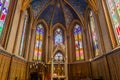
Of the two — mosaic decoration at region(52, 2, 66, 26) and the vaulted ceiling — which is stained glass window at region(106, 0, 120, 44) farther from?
mosaic decoration at region(52, 2, 66, 26)

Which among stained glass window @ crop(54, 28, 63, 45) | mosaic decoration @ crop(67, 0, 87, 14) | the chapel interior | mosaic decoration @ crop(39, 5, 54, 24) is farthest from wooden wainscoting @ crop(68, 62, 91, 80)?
mosaic decoration @ crop(39, 5, 54, 24)

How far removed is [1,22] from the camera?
848 cm

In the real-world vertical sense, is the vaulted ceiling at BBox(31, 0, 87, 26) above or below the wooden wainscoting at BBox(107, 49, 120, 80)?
above

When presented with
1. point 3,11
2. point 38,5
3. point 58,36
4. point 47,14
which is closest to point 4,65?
point 3,11

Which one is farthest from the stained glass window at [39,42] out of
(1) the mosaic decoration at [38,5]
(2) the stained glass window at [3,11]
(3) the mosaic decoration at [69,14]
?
(2) the stained glass window at [3,11]

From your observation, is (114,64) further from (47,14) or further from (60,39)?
(47,14)

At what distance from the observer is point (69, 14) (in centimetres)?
1723

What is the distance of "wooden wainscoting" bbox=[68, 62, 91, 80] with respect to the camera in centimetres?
1328

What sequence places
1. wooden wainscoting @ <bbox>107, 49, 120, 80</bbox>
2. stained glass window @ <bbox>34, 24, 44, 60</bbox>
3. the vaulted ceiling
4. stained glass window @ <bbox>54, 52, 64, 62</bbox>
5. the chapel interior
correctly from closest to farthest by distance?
1. wooden wainscoting @ <bbox>107, 49, 120, 80</bbox>
2. the chapel interior
3. stained glass window @ <bbox>54, 52, 64, 62</bbox>
4. stained glass window @ <bbox>34, 24, 44, 60</bbox>
5. the vaulted ceiling

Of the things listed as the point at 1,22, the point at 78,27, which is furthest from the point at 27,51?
the point at 78,27

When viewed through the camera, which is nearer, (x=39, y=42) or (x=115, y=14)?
(x=115, y=14)

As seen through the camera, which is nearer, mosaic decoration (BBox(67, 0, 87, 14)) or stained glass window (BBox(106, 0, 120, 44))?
stained glass window (BBox(106, 0, 120, 44))

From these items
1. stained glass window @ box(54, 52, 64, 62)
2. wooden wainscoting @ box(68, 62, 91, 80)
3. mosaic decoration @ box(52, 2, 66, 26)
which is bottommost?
wooden wainscoting @ box(68, 62, 91, 80)

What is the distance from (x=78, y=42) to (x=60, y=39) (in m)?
3.20
